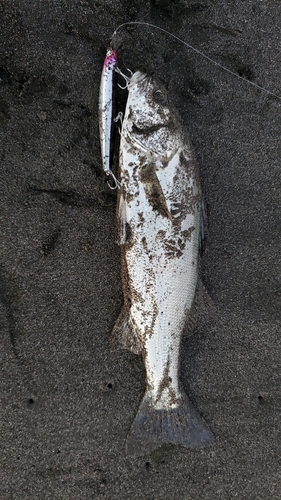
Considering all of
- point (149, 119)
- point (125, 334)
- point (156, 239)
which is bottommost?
point (125, 334)

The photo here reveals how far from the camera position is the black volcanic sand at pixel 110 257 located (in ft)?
9.09

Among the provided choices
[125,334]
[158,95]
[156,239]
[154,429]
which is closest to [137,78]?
→ [158,95]

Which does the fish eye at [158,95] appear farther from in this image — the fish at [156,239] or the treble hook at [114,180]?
the treble hook at [114,180]

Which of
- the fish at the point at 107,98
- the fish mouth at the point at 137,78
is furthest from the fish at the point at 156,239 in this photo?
the fish at the point at 107,98

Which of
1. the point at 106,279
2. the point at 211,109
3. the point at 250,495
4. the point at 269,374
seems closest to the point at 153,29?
the point at 211,109

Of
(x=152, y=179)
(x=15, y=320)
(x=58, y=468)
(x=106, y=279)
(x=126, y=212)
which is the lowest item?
(x=58, y=468)

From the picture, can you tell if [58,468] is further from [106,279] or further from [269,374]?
[269,374]

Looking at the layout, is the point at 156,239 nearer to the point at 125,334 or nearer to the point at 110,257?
the point at 110,257

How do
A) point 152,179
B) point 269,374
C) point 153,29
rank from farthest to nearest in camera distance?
point 269,374 < point 153,29 < point 152,179

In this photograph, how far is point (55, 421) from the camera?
2855mm

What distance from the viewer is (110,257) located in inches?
114

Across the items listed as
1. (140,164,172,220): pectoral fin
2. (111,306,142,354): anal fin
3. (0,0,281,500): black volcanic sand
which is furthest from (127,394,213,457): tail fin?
(140,164,172,220): pectoral fin

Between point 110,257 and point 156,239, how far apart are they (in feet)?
1.68

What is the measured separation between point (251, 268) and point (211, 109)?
1.50 m
